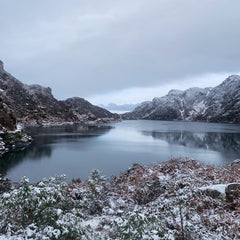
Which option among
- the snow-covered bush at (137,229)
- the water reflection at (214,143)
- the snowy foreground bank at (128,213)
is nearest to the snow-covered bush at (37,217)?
the snowy foreground bank at (128,213)

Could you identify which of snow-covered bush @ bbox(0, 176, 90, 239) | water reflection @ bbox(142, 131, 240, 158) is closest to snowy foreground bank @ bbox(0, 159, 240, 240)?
snow-covered bush @ bbox(0, 176, 90, 239)

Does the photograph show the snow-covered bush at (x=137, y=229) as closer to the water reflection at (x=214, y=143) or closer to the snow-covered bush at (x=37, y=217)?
the snow-covered bush at (x=37, y=217)

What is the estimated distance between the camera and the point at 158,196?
9.92 m

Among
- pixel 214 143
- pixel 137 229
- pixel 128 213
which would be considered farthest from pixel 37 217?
pixel 214 143

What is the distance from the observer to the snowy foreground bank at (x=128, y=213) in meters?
5.57

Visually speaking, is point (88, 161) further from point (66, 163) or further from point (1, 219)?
point (1, 219)

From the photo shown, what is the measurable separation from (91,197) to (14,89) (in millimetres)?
135174

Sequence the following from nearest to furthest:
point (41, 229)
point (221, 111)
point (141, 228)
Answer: point (141, 228)
point (41, 229)
point (221, 111)

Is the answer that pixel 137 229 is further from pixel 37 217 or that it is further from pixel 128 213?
pixel 37 217

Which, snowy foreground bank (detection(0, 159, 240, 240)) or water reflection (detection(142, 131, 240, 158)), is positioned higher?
snowy foreground bank (detection(0, 159, 240, 240))

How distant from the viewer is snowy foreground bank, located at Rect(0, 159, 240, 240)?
557 centimetres

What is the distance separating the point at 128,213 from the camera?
19.8 ft

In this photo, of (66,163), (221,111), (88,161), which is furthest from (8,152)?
(221,111)

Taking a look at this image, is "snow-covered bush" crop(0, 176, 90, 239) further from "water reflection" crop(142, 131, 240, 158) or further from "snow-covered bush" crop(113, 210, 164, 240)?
"water reflection" crop(142, 131, 240, 158)
